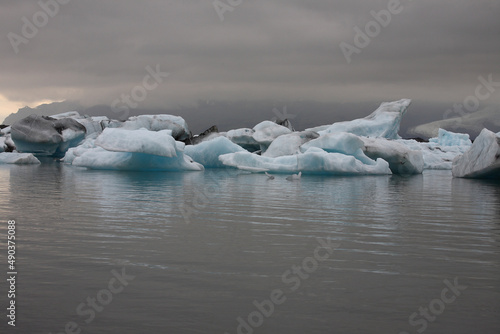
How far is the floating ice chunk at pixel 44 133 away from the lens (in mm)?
26078

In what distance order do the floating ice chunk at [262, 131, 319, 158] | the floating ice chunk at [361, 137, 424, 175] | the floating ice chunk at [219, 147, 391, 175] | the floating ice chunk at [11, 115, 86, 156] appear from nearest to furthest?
the floating ice chunk at [219, 147, 391, 175], the floating ice chunk at [361, 137, 424, 175], the floating ice chunk at [262, 131, 319, 158], the floating ice chunk at [11, 115, 86, 156]

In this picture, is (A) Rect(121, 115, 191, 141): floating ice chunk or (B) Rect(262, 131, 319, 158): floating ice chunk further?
(A) Rect(121, 115, 191, 141): floating ice chunk

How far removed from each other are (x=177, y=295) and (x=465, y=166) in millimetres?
15407

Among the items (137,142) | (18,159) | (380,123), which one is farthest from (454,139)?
(18,159)

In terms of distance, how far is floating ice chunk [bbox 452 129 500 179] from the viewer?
14.4m

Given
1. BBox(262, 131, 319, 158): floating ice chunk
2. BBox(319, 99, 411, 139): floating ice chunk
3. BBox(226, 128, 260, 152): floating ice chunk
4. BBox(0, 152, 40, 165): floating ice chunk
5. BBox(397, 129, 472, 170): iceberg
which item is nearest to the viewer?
BBox(262, 131, 319, 158): floating ice chunk

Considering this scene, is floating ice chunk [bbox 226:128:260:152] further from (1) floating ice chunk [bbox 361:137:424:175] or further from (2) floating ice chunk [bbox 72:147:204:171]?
(2) floating ice chunk [bbox 72:147:204:171]

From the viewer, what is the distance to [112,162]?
56.0 feet

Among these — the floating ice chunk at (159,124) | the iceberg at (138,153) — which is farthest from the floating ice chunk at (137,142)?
the floating ice chunk at (159,124)

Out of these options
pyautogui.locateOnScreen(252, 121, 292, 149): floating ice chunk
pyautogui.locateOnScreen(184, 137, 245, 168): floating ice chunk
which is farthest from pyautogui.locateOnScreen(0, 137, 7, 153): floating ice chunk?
pyautogui.locateOnScreen(252, 121, 292, 149): floating ice chunk

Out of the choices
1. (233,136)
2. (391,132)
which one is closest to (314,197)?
(233,136)

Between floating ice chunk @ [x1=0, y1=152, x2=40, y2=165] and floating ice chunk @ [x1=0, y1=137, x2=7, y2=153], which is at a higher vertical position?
floating ice chunk @ [x1=0, y1=137, x2=7, y2=153]

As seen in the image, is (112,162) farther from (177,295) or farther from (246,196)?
(177,295)

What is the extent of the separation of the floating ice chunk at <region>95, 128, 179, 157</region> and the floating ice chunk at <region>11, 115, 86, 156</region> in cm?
1220
